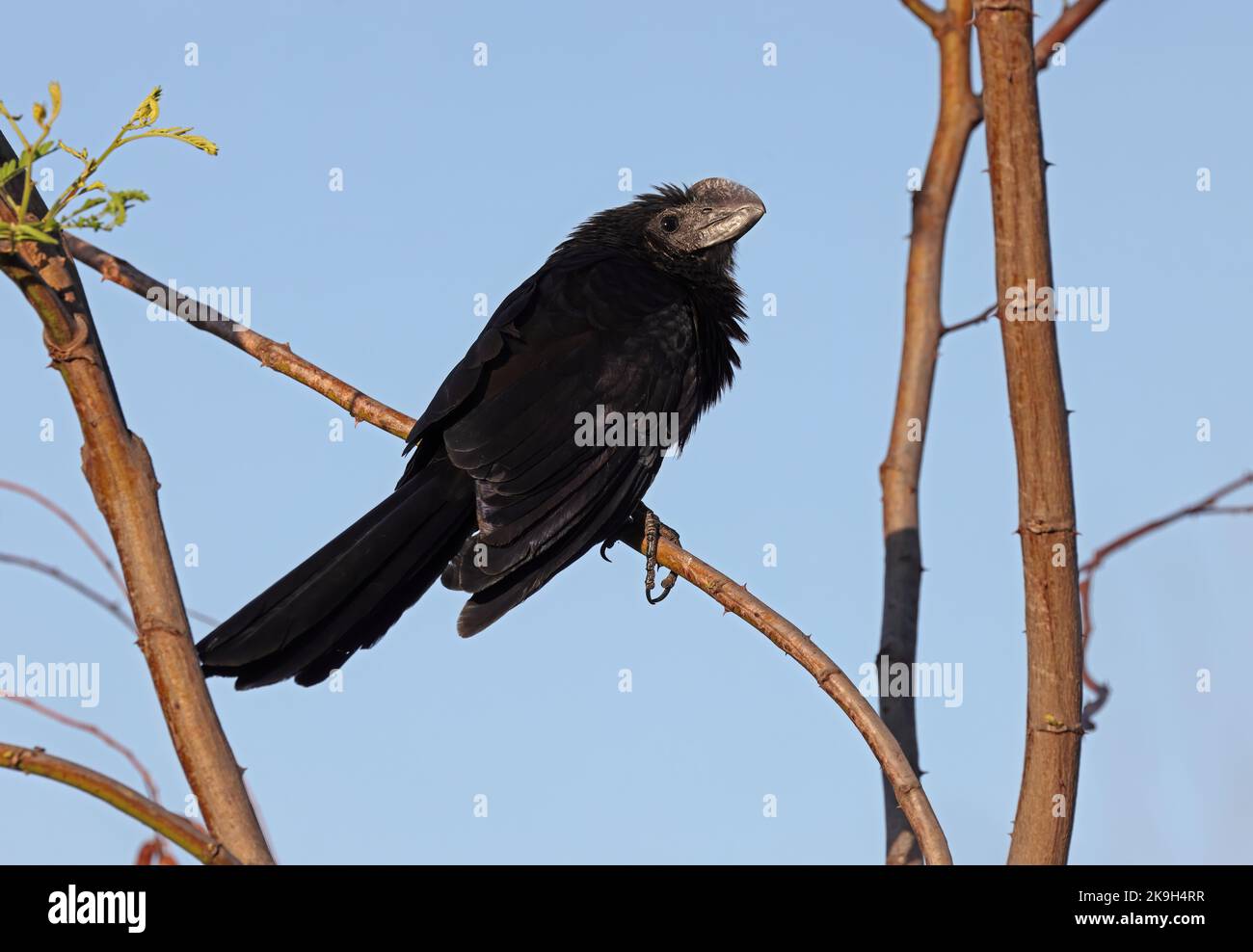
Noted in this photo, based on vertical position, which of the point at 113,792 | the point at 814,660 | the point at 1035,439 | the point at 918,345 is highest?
the point at 918,345

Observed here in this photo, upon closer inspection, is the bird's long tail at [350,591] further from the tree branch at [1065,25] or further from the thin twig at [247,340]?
the tree branch at [1065,25]

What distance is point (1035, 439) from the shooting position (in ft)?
7.64

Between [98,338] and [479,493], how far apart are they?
208 cm

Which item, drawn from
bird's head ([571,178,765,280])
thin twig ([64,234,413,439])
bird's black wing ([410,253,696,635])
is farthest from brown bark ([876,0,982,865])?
thin twig ([64,234,413,439])

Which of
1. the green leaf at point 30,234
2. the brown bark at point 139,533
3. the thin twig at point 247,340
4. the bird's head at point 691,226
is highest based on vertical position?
the bird's head at point 691,226

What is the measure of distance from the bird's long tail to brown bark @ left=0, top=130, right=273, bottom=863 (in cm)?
123

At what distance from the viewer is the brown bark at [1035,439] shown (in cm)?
229

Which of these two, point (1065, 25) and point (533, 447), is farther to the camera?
point (533, 447)

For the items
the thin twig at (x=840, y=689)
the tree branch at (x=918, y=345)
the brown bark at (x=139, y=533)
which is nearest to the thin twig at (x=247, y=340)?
the brown bark at (x=139, y=533)

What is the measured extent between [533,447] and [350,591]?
2.84 feet

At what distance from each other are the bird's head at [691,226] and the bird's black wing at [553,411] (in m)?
0.35

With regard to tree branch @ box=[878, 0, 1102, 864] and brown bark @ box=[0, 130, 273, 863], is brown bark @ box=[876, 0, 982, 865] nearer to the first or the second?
tree branch @ box=[878, 0, 1102, 864]

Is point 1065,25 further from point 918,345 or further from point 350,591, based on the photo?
point 350,591

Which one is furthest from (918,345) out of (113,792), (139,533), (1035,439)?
(113,792)
